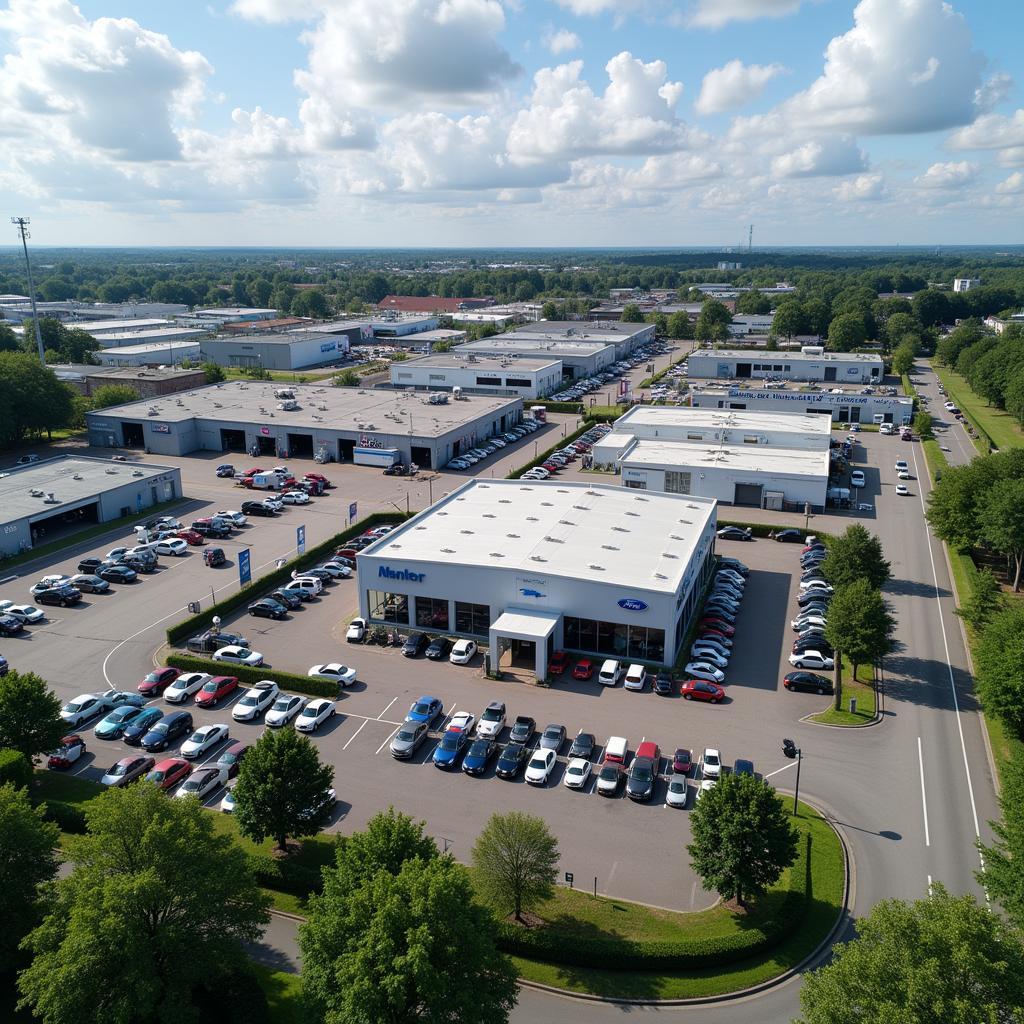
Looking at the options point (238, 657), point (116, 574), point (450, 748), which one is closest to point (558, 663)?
point (450, 748)

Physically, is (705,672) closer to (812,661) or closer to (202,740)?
(812,661)

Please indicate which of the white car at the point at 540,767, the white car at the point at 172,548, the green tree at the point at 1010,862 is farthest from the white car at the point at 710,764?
the white car at the point at 172,548

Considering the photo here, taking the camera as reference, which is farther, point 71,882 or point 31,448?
point 31,448

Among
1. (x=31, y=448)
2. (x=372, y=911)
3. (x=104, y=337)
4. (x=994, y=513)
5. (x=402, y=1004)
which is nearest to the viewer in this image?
(x=402, y=1004)

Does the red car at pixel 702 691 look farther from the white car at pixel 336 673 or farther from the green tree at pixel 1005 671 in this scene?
the white car at pixel 336 673

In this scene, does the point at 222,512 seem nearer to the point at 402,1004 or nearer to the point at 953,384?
the point at 402,1004

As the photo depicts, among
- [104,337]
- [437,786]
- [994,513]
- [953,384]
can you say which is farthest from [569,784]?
[104,337]

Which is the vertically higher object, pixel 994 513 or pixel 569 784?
pixel 994 513
